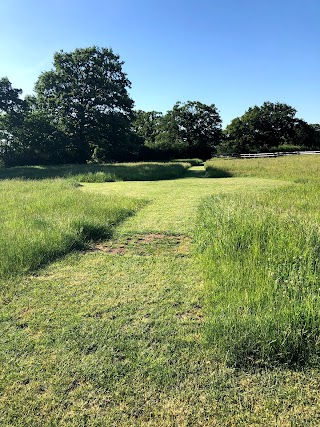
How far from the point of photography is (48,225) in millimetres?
4828

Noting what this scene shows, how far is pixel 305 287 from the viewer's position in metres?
2.48

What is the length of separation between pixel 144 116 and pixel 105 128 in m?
27.6

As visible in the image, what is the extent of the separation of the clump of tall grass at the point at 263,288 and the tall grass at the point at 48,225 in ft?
6.43

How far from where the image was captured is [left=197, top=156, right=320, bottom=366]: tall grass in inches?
77.5

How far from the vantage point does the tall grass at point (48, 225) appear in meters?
3.71

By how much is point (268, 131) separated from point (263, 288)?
52977 millimetres

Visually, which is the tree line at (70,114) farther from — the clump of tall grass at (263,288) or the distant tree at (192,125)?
the clump of tall grass at (263,288)

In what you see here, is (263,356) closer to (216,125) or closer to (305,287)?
(305,287)

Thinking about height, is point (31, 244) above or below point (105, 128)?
below

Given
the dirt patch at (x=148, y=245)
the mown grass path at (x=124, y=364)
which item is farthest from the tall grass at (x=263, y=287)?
the dirt patch at (x=148, y=245)

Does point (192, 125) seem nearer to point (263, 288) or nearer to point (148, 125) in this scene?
point (148, 125)

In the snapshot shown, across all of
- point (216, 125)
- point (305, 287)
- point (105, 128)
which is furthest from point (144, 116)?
point (305, 287)

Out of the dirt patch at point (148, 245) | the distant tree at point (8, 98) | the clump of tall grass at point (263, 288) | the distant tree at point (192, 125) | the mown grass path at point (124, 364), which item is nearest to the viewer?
the mown grass path at point (124, 364)

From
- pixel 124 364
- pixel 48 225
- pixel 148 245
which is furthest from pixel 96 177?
pixel 124 364
